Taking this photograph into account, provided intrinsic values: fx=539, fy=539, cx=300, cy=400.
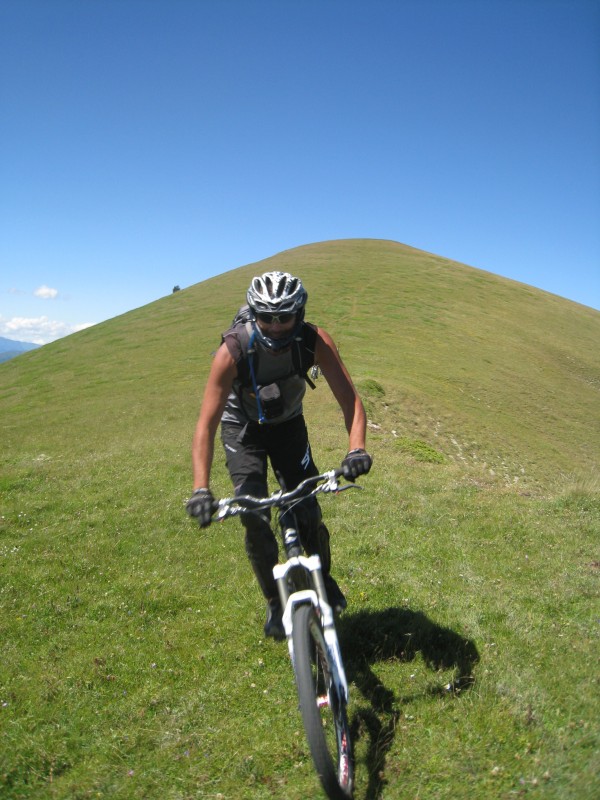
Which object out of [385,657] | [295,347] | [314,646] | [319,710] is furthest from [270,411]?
[385,657]

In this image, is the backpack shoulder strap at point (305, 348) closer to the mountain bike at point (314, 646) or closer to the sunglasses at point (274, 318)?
the sunglasses at point (274, 318)

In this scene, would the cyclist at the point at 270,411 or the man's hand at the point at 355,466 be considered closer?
the man's hand at the point at 355,466

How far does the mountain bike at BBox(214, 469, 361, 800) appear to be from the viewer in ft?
10.7

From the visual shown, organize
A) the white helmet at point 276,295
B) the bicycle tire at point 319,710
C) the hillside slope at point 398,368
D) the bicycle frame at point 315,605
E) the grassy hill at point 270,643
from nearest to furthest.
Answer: the bicycle tire at point 319,710, the bicycle frame at point 315,605, the grassy hill at point 270,643, the white helmet at point 276,295, the hillside slope at point 398,368

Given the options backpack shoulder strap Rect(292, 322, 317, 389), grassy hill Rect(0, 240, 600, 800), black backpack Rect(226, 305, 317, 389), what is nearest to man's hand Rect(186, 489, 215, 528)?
black backpack Rect(226, 305, 317, 389)

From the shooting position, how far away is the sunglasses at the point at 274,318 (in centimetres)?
459

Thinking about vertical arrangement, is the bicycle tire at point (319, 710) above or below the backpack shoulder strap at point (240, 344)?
below

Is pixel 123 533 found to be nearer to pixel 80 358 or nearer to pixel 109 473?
pixel 109 473

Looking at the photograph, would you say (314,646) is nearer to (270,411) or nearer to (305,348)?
(270,411)

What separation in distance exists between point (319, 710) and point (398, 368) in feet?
93.5

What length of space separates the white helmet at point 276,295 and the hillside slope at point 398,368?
41.6 ft

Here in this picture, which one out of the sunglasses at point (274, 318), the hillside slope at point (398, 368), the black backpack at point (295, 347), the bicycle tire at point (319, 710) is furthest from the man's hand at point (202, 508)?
the hillside slope at point (398, 368)

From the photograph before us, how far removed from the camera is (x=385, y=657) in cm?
522

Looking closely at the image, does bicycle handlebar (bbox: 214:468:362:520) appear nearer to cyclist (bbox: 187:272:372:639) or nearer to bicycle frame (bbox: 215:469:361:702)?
bicycle frame (bbox: 215:469:361:702)
